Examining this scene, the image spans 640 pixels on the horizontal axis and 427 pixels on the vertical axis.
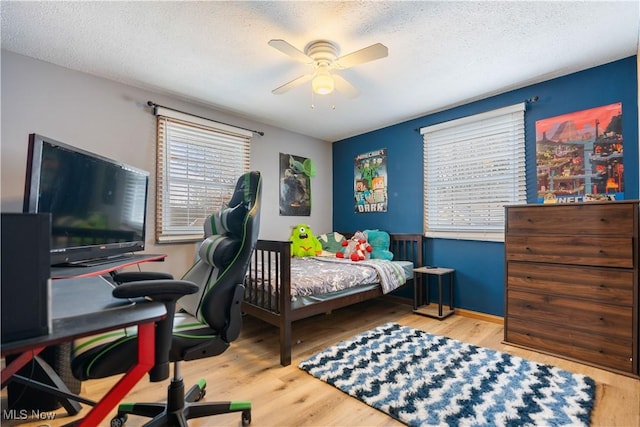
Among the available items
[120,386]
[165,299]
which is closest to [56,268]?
[165,299]

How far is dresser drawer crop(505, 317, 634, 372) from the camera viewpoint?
6.51 feet

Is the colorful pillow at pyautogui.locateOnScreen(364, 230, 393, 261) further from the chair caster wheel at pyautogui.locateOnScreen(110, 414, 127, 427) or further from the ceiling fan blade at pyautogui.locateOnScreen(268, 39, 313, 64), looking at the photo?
the chair caster wheel at pyautogui.locateOnScreen(110, 414, 127, 427)

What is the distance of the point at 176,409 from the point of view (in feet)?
4.48

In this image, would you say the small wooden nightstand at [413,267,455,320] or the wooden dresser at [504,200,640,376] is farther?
the small wooden nightstand at [413,267,455,320]

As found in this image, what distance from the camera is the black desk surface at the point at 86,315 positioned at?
613mm

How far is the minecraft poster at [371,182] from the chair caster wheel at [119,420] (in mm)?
3370

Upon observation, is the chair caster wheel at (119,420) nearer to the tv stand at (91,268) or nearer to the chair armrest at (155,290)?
the tv stand at (91,268)

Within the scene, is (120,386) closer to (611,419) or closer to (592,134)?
(611,419)

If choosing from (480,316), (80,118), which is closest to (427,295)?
(480,316)

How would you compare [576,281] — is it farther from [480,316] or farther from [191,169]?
[191,169]

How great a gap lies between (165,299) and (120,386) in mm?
286

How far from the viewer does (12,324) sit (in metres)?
0.61

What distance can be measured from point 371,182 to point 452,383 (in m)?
2.82

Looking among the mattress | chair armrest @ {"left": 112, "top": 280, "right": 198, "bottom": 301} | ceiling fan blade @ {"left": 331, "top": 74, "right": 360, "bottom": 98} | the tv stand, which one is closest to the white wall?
the tv stand
